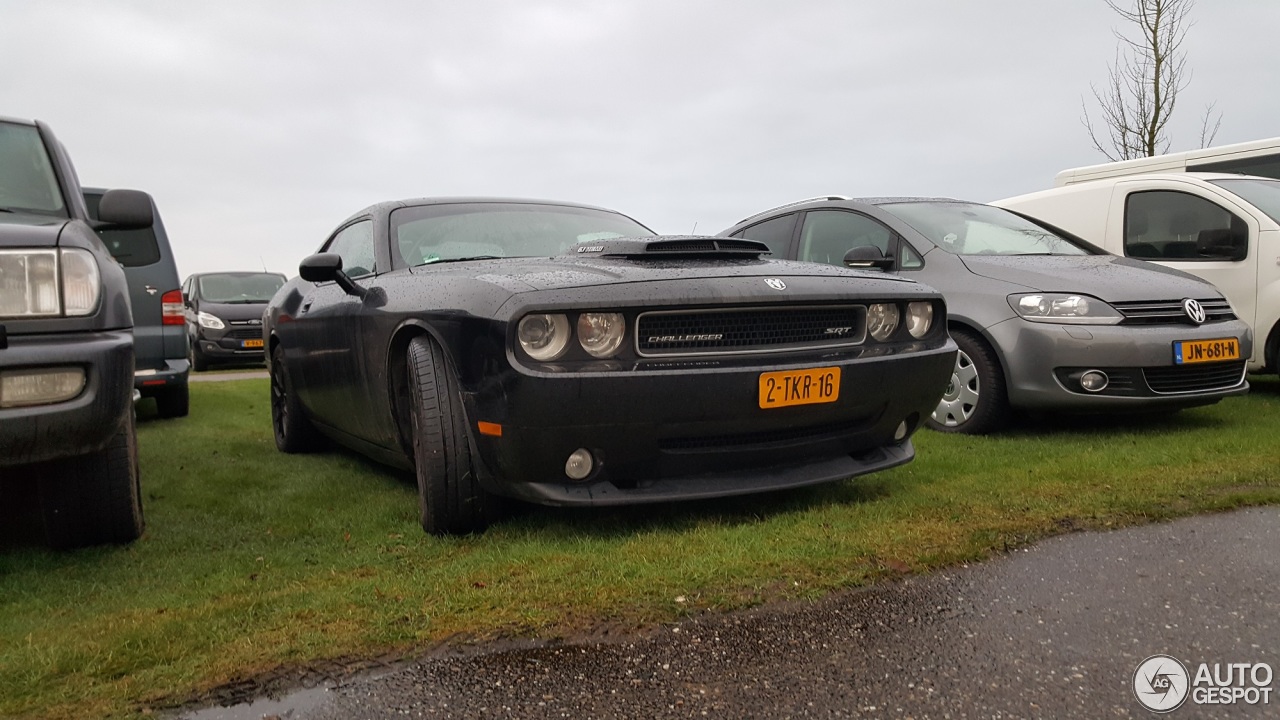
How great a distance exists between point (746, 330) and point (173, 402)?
5870 millimetres

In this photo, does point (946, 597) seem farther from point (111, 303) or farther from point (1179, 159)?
point (1179, 159)

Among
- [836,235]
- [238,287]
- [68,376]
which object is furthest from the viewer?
[238,287]

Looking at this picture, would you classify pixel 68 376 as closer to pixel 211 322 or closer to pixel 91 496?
pixel 91 496

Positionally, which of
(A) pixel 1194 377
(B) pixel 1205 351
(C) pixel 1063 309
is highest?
(C) pixel 1063 309

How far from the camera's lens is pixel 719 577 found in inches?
102

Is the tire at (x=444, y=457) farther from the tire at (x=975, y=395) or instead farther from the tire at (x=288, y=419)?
the tire at (x=975, y=395)

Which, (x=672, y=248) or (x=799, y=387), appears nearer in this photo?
(x=799, y=387)

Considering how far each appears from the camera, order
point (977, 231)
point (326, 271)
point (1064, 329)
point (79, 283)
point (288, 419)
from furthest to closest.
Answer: point (977, 231), point (288, 419), point (1064, 329), point (326, 271), point (79, 283)

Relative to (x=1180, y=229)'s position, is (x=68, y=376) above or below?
below

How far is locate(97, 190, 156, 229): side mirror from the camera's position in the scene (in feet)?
11.3

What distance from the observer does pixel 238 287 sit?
1484 cm

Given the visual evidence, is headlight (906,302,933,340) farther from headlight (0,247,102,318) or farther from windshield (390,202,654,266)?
headlight (0,247,102,318)

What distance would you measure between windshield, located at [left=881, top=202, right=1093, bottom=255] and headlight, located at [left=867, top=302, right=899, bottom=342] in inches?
85.4

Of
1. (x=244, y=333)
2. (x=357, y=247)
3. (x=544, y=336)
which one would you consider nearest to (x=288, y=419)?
(x=357, y=247)
